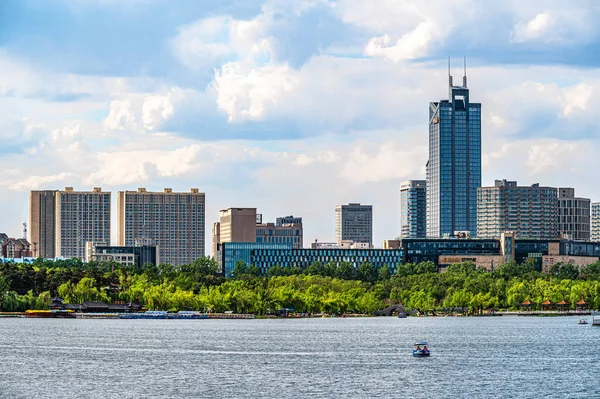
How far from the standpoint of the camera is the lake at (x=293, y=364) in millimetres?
103000

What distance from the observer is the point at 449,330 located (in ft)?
622

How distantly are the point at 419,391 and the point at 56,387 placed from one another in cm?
2917

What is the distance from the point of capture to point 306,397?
98500 mm

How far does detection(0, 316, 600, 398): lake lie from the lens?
103 metres

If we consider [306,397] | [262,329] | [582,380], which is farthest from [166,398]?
[262,329]

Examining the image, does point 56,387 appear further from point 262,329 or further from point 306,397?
point 262,329

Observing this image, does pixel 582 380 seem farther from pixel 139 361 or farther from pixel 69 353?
pixel 69 353

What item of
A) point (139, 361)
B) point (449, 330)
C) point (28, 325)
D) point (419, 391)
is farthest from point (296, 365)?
point (28, 325)

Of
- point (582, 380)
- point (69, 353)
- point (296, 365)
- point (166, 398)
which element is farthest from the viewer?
point (69, 353)

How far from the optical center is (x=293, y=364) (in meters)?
125

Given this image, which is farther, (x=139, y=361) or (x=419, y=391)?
(x=139, y=361)

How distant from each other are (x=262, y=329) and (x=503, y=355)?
2444 inches

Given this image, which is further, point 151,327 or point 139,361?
point 151,327

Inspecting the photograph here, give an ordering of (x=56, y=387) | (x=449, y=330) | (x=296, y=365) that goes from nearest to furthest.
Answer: (x=56, y=387) < (x=296, y=365) < (x=449, y=330)
